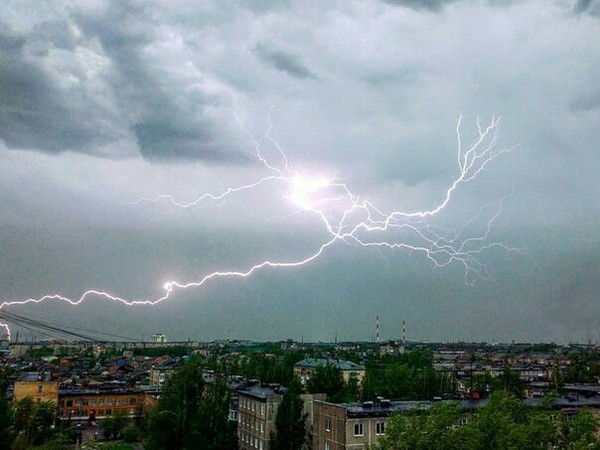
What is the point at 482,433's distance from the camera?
1897cm

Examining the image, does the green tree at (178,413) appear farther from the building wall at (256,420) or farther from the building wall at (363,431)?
the building wall at (363,431)

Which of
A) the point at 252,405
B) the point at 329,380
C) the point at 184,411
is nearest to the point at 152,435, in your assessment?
→ the point at 184,411

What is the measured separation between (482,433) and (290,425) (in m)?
14.3

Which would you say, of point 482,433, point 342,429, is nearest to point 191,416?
point 342,429

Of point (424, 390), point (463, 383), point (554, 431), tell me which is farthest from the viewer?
point (463, 383)

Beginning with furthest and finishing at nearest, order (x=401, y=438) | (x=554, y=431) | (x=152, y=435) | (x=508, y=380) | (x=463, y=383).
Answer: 1. (x=463, y=383)
2. (x=508, y=380)
3. (x=152, y=435)
4. (x=554, y=431)
5. (x=401, y=438)

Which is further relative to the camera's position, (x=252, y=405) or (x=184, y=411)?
(x=252, y=405)

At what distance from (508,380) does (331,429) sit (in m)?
24.3

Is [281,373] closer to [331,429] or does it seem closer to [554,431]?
[331,429]

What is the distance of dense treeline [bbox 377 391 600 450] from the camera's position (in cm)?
1764

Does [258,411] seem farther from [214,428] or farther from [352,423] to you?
[352,423]

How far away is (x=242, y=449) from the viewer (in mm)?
37844

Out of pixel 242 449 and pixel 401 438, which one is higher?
pixel 401 438

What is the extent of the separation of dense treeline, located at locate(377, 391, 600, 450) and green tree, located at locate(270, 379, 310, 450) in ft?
40.4
